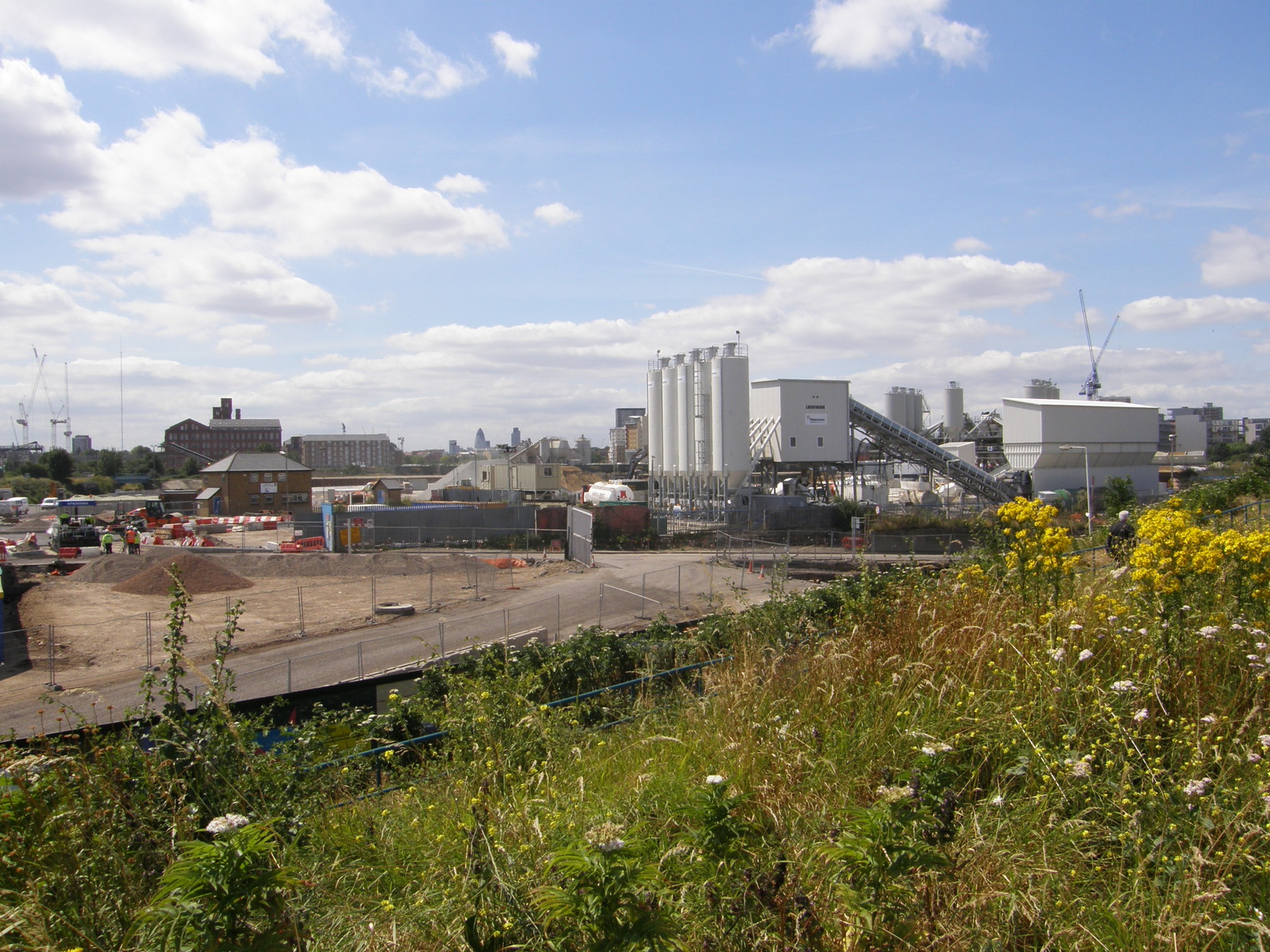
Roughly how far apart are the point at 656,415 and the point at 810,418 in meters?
12.0

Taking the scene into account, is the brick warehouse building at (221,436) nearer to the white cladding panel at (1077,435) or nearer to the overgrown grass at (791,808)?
the white cladding panel at (1077,435)

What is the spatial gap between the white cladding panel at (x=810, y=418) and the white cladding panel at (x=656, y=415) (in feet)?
29.8

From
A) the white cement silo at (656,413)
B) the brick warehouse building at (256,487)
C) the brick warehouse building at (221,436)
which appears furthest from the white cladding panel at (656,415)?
the brick warehouse building at (221,436)

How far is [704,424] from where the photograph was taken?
5081cm

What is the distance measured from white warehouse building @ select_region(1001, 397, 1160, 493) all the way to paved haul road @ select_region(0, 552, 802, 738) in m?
35.8

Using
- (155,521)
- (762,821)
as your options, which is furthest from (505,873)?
(155,521)

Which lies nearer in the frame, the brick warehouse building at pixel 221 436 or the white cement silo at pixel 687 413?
the white cement silo at pixel 687 413

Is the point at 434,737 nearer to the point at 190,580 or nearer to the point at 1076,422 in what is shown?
the point at 190,580

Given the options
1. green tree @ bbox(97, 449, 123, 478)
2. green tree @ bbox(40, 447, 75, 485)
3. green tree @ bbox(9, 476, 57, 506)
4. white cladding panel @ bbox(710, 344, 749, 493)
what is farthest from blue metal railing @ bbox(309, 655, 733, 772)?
green tree @ bbox(97, 449, 123, 478)

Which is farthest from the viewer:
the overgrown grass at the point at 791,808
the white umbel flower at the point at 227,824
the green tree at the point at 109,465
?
the green tree at the point at 109,465

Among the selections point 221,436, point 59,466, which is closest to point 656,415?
point 59,466

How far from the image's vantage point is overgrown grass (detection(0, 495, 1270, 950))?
108 inches

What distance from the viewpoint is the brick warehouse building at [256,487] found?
65438 mm

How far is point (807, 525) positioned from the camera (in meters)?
48.6
